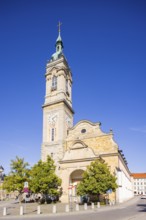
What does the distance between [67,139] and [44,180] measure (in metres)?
11.8

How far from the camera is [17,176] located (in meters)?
35.3

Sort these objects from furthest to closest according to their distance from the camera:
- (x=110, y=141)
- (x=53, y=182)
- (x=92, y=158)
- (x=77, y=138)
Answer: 1. (x=77, y=138)
2. (x=110, y=141)
3. (x=92, y=158)
4. (x=53, y=182)

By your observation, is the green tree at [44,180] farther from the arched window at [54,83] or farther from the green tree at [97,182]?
the arched window at [54,83]

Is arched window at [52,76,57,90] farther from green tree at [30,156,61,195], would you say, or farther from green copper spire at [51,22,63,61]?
green tree at [30,156,61,195]

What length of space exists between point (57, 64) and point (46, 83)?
4.84 metres

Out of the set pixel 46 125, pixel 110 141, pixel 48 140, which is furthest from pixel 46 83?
pixel 110 141

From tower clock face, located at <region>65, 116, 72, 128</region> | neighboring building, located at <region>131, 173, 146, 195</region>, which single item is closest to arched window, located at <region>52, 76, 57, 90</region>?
tower clock face, located at <region>65, 116, 72, 128</region>

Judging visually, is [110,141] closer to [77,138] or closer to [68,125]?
[77,138]

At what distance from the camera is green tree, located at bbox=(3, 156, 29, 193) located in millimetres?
35188

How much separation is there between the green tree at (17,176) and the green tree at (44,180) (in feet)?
13.6

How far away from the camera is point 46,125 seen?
43.3m

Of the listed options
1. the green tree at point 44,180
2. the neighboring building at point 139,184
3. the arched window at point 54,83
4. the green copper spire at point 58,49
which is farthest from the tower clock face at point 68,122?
the neighboring building at point 139,184

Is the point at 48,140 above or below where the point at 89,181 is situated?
above

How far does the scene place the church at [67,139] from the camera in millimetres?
35906
